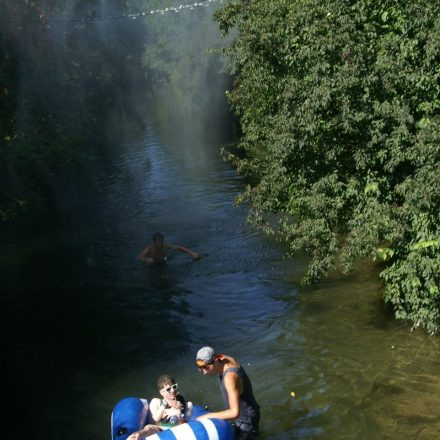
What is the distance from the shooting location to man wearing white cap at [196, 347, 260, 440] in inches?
287

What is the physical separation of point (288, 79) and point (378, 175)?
2.00 meters

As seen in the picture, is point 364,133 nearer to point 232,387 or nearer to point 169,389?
point 232,387

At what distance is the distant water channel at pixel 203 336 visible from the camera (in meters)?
9.45

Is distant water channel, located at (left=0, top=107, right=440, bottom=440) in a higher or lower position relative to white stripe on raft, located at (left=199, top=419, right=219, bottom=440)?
lower

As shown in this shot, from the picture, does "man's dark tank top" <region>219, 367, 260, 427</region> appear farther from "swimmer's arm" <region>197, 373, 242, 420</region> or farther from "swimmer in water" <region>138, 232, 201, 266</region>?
"swimmer in water" <region>138, 232, 201, 266</region>

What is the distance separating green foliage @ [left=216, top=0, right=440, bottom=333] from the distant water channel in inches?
48.4

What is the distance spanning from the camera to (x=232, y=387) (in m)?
7.27

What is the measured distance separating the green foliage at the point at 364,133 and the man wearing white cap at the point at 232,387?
2832 mm

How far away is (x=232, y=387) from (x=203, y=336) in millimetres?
5174

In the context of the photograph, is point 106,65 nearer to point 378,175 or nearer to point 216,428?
point 378,175

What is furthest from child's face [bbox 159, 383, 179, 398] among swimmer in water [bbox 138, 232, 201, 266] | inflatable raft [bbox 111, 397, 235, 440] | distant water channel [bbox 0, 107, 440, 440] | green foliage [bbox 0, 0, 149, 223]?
green foliage [bbox 0, 0, 149, 223]

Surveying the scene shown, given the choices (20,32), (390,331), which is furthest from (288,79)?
(20,32)

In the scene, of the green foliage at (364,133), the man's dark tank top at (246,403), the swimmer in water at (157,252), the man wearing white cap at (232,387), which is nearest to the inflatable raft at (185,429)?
the man wearing white cap at (232,387)

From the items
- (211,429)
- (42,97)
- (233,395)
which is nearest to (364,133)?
(233,395)
